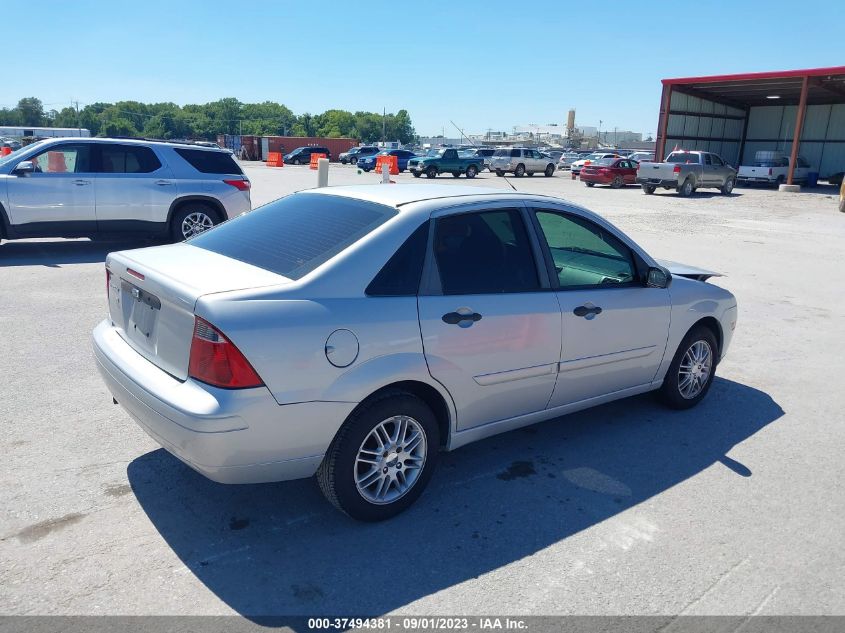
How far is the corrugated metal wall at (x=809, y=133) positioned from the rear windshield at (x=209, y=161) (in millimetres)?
40905

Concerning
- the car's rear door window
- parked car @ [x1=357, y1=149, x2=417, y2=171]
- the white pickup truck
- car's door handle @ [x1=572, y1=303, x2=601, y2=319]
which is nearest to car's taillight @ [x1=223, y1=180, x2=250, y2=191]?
the car's rear door window

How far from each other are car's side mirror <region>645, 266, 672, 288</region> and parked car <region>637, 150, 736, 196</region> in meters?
25.7

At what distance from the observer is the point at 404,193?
4.09 meters

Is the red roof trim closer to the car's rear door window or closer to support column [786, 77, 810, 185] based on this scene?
support column [786, 77, 810, 185]

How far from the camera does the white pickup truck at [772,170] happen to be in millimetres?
36188

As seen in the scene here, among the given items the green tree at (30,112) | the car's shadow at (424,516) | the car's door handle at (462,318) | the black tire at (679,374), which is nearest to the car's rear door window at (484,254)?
the car's door handle at (462,318)

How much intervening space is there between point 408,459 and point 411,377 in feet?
1.59

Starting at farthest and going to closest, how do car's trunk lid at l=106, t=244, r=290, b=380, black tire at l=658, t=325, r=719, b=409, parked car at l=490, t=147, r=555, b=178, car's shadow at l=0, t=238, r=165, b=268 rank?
parked car at l=490, t=147, r=555, b=178
car's shadow at l=0, t=238, r=165, b=268
black tire at l=658, t=325, r=719, b=409
car's trunk lid at l=106, t=244, r=290, b=380

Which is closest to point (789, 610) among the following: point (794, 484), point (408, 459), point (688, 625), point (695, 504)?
point (688, 625)

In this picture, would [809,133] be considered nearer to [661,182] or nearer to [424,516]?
[661,182]

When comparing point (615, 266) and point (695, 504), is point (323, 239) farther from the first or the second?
point (695, 504)

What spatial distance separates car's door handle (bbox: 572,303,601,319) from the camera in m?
4.22

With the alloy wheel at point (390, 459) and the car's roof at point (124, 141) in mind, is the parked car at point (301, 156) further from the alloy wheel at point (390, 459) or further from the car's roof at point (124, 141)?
the alloy wheel at point (390, 459)

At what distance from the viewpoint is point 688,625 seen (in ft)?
9.48
